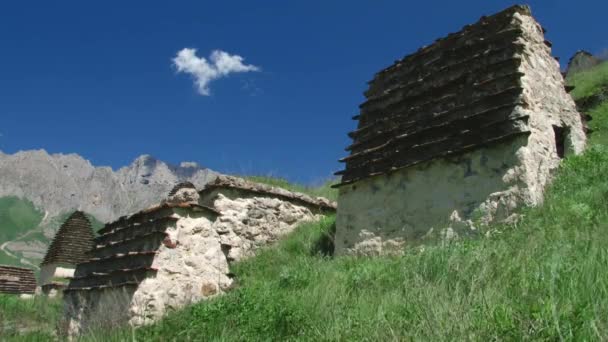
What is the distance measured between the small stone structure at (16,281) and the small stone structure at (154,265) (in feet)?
70.7

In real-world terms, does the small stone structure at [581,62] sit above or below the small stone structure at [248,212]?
above

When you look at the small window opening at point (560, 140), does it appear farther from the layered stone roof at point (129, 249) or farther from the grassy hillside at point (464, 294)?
the layered stone roof at point (129, 249)

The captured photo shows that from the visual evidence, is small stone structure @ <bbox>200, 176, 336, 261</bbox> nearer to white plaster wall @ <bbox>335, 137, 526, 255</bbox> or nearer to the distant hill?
white plaster wall @ <bbox>335, 137, 526, 255</bbox>

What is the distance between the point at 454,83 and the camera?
9.13m

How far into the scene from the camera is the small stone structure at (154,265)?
833 centimetres

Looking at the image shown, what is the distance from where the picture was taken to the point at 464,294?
3.56 metres

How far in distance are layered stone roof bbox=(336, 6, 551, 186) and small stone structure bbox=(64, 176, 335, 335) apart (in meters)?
2.96

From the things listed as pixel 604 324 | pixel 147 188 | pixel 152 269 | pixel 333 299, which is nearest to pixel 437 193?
pixel 333 299

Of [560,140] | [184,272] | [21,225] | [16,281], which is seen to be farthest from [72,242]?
[21,225]

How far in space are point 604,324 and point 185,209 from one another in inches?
291

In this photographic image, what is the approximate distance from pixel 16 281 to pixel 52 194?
471ft

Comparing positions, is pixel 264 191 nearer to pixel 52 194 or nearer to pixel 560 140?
pixel 560 140

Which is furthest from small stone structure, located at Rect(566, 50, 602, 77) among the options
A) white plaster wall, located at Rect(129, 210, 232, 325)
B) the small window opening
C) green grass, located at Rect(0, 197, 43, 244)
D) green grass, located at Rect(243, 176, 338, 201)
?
green grass, located at Rect(0, 197, 43, 244)

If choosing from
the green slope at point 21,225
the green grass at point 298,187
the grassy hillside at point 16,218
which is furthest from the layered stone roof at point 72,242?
the grassy hillside at point 16,218
